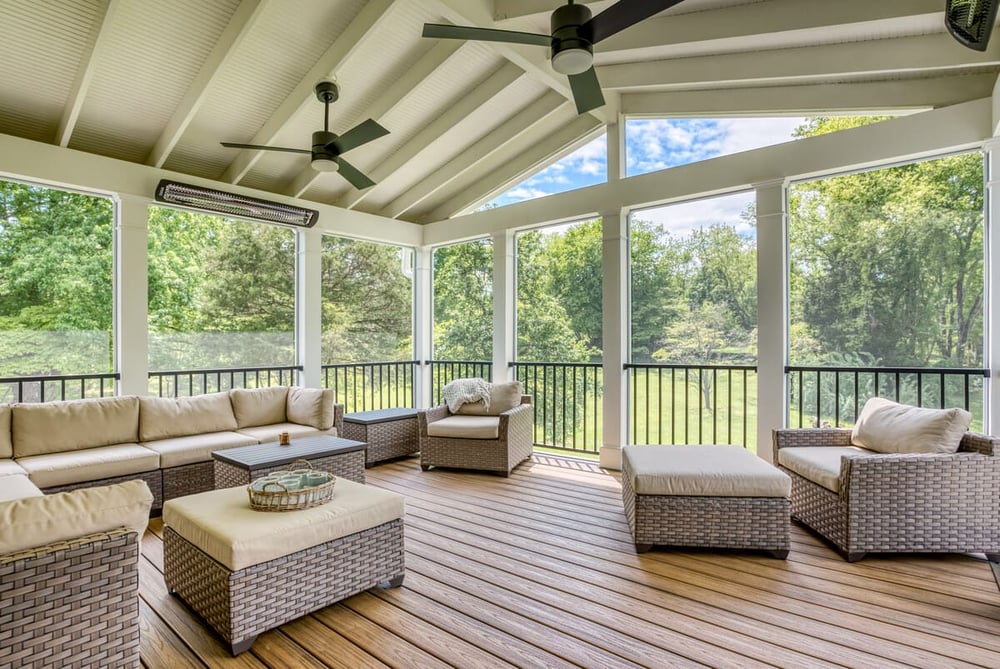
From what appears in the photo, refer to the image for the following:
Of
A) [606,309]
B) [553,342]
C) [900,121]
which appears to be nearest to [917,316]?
[900,121]

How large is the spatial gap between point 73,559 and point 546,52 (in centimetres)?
387

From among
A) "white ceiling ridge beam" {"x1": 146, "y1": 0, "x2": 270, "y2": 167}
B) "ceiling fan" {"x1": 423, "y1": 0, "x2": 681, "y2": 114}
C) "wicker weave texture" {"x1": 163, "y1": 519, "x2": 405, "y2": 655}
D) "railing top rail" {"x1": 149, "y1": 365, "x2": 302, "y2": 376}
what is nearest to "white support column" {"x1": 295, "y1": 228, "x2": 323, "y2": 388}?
"railing top rail" {"x1": 149, "y1": 365, "x2": 302, "y2": 376}

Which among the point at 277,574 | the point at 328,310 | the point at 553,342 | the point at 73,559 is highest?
the point at 328,310

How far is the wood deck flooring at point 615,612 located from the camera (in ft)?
6.27

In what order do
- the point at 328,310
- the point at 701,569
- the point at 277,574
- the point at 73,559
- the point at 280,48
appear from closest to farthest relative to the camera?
the point at 73,559, the point at 277,574, the point at 701,569, the point at 280,48, the point at 328,310

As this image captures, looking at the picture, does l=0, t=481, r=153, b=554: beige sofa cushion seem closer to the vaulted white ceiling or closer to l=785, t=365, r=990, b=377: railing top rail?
the vaulted white ceiling

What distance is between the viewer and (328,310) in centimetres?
605

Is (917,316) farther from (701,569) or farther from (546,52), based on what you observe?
(546,52)

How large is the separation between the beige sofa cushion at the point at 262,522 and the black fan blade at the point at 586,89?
2.33m

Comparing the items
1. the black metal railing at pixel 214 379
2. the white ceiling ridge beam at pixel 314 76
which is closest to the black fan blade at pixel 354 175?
the white ceiling ridge beam at pixel 314 76

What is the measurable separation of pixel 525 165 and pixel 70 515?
4.92 metres

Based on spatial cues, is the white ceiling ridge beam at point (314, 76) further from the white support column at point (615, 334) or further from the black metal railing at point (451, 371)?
the black metal railing at point (451, 371)

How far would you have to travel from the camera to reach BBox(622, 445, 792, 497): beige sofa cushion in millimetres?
2709

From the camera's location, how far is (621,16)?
2.18 metres
